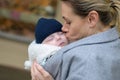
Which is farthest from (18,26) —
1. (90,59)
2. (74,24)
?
(90,59)

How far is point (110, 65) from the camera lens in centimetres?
248

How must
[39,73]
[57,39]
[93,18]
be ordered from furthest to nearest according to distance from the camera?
1. [57,39]
2. [39,73]
3. [93,18]

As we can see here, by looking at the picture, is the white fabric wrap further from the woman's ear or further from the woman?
the woman's ear

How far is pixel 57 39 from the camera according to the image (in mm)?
2799

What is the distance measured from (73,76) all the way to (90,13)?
1.32ft

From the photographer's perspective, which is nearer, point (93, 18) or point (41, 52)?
point (93, 18)

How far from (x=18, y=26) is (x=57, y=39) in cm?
524

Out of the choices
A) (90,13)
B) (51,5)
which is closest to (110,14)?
(90,13)

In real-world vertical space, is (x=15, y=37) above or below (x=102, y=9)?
below

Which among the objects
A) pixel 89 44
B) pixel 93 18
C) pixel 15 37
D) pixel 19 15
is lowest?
pixel 15 37

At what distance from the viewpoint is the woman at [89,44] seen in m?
2.40

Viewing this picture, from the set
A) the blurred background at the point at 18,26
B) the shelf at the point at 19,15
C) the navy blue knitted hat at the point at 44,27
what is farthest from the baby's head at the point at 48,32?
the shelf at the point at 19,15

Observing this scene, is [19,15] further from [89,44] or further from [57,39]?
[89,44]

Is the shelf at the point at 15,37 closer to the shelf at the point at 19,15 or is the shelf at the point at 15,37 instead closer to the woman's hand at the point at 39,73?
the shelf at the point at 19,15
